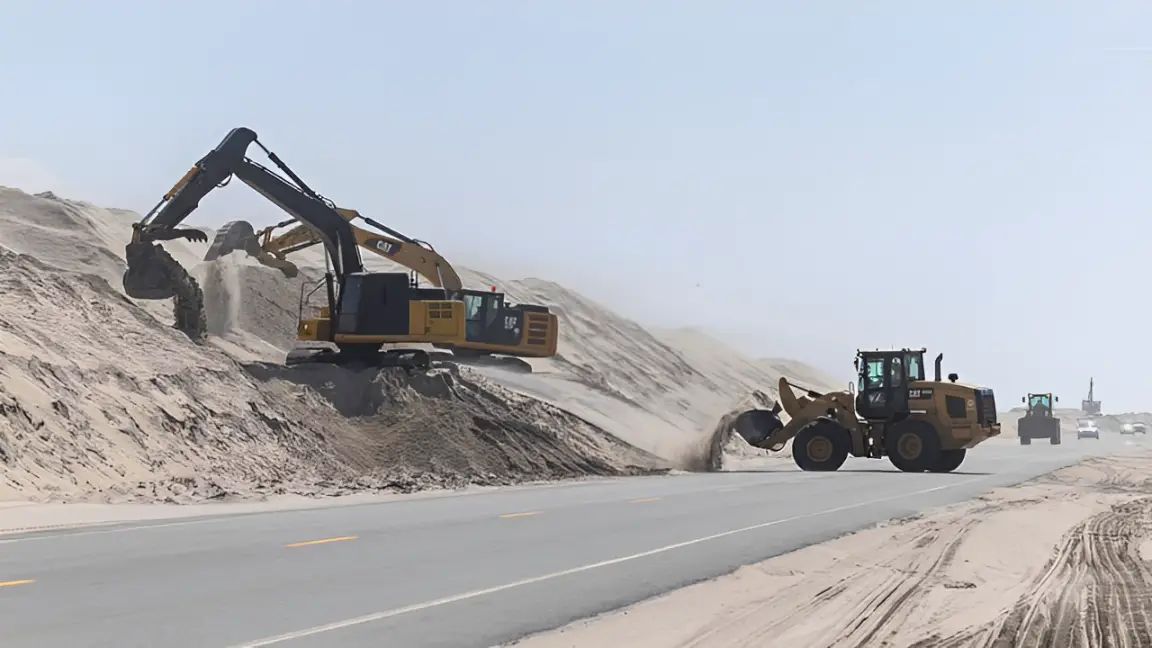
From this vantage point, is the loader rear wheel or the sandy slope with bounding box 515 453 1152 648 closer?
the sandy slope with bounding box 515 453 1152 648

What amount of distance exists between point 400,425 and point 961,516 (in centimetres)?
1712

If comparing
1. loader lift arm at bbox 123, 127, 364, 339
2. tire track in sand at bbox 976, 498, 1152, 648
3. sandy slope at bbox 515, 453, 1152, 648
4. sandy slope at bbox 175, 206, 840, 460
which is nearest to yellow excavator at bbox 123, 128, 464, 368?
loader lift arm at bbox 123, 127, 364, 339

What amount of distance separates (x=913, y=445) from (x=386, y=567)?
26.9 metres

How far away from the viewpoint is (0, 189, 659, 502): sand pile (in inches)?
991

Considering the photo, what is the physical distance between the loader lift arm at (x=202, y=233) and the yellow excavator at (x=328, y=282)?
0.03 m

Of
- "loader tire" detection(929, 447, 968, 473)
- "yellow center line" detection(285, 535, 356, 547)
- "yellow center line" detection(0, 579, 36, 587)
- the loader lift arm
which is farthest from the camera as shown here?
"loader tire" detection(929, 447, 968, 473)

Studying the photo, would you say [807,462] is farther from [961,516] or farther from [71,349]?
[71,349]

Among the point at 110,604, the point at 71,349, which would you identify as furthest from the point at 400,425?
the point at 110,604

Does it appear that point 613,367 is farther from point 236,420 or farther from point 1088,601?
point 1088,601

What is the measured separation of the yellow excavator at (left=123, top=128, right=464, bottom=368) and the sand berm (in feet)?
3.75

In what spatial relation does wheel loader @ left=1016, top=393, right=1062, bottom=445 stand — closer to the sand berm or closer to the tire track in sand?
the sand berm

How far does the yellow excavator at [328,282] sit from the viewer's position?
3503 centimetres

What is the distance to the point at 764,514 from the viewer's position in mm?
21672

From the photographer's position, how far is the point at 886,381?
3825 cm
